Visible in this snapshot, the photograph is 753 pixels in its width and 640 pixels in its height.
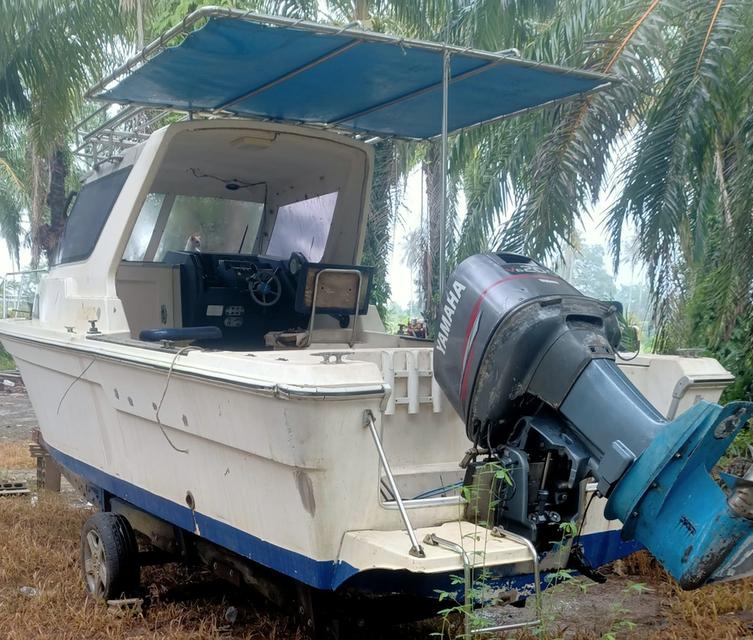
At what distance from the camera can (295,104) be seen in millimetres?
5848

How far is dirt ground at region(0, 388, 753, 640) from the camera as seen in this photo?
4211mm

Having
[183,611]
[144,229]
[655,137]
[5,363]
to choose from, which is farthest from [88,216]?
[5,363]

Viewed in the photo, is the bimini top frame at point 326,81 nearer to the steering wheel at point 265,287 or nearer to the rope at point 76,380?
the steering wheel at point 265,287

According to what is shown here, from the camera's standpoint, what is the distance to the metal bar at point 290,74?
14.9 ft

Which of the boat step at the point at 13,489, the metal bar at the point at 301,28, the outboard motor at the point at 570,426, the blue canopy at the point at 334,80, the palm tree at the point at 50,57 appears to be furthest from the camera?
the palm tree at the point at 50,57

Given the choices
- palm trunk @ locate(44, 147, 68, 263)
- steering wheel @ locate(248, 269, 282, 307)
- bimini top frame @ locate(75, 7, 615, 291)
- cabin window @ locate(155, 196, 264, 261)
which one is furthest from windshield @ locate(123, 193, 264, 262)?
palm trunk @ locate(44, 147, 68, 263)

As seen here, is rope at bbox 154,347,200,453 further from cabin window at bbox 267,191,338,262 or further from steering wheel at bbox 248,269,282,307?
cabin window at bbox 267,191,338,262

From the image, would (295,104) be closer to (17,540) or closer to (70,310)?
(70,310)

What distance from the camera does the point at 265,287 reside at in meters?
5.95

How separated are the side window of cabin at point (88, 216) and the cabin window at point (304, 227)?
138 centimetres

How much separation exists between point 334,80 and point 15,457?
18.9 ft

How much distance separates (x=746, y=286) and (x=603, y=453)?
3.93 m

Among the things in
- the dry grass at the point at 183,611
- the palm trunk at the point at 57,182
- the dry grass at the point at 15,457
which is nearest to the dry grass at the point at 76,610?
the dry grass at the point at 183,611

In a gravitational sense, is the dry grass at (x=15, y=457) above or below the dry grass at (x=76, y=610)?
below
